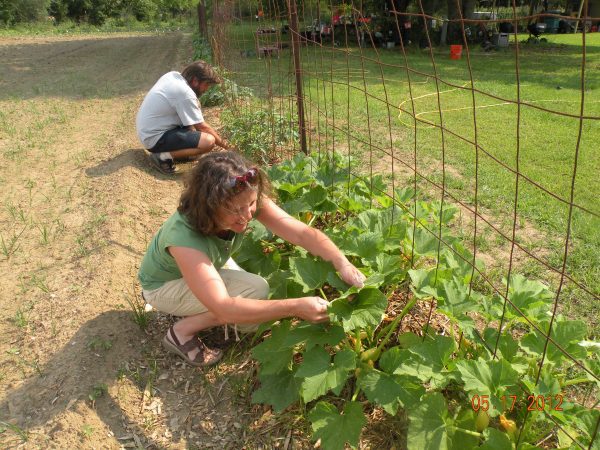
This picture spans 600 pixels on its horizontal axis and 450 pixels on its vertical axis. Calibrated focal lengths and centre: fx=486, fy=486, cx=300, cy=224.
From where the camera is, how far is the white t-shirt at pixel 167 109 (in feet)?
15.9

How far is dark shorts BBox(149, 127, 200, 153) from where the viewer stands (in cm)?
502

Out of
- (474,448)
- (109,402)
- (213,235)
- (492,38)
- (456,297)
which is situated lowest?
(109,402)

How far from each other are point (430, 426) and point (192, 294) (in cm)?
132

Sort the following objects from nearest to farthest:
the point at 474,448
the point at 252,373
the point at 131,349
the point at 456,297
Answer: the point at 474,448 → the point at 456,297 → the point at 252,373 → the point at 131,349

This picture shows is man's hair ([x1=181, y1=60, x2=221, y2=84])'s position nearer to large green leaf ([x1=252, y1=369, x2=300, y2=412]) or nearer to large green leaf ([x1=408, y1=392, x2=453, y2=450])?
large green leaf ([x1=252, y1=369, x2=300, y2=412])

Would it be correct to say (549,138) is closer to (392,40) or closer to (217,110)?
(217,110)

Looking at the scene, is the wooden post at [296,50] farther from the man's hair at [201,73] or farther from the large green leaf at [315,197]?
the large green leaf at [315,197]

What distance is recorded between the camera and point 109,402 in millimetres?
2293

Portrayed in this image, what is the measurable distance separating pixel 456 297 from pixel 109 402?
5.44ft

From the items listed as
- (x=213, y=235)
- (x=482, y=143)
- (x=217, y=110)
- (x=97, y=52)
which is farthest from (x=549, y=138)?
(x=97, y=52)

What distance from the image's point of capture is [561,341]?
1841mm

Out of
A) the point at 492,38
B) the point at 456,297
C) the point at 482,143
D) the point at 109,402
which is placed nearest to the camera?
the point at 456,297

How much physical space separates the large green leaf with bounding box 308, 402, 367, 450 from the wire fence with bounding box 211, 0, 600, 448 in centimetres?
61
